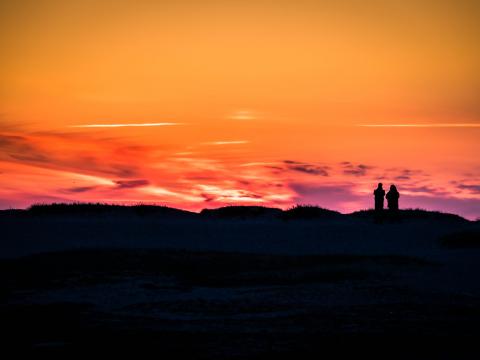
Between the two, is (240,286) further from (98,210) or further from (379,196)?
(98,210)

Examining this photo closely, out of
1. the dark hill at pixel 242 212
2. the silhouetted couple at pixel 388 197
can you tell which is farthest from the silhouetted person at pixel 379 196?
the dark hill at pixel 242 212

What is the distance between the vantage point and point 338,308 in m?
12.7

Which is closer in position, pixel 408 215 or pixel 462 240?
pixel 462 240

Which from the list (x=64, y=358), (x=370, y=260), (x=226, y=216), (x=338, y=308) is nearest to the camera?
(x=64, y=358)

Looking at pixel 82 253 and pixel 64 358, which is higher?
pixel 82 253

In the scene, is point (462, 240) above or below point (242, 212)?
below

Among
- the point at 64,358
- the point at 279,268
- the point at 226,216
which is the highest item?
the point at 226,216

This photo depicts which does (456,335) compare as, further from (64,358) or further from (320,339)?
(64,358)

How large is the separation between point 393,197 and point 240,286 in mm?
15031

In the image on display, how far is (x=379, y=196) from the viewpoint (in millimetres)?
29922

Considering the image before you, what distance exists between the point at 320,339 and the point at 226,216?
73.4ft

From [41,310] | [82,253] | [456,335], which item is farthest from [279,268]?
[456,335]

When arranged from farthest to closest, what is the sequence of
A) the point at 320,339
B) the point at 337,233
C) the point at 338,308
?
the point at 337,233 → the point at 338,308 → the point at 320,339

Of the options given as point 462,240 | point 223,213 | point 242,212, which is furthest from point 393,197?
point 223,213
